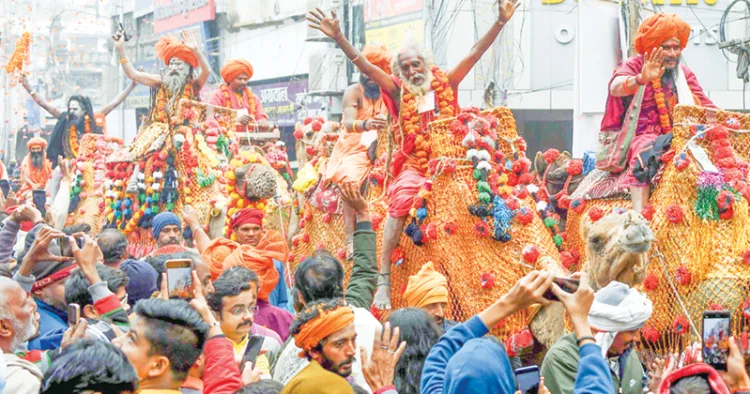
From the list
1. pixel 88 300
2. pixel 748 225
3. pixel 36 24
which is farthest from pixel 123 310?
pixel 36 24

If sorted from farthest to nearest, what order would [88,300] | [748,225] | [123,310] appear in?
1. [748,225]
2. [88,300]
3. [123,310]

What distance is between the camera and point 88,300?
216 inches

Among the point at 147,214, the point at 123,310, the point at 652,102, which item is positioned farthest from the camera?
the point at 147,214

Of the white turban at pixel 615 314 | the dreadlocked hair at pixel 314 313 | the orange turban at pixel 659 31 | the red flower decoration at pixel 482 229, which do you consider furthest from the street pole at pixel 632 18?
the dreadlocked hair at pixel 314 313

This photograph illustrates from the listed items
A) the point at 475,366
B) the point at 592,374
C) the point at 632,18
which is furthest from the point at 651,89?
the point at 632,18

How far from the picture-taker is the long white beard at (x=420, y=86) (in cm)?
759

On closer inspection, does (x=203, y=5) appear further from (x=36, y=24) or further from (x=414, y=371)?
(x=414, y=371)

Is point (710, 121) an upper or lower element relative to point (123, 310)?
upper

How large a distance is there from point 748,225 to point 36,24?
137 feet

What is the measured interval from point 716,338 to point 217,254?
338 centimetres

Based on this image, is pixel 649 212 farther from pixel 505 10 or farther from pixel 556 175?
pixel 556 175

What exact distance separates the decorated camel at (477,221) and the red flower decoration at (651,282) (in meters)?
0.53

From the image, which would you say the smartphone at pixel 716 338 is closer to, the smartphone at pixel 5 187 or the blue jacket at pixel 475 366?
the blue jacket at pixel 475 366

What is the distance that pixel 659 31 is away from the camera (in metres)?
7.19
